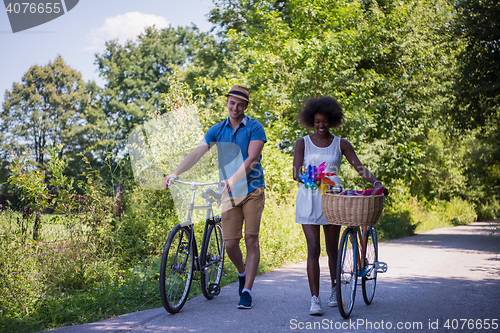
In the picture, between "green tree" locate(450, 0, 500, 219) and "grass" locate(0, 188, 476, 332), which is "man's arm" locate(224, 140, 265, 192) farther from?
"green tree" locate(450, 0, 500, 219)

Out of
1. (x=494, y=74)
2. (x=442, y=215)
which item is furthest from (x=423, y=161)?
(x=494, y=74)

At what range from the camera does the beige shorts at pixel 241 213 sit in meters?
4.87

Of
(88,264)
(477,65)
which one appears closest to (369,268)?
(88,264)

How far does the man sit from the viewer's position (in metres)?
4.84

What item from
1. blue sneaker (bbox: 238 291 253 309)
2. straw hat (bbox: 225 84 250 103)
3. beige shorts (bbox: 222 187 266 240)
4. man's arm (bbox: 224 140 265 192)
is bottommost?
blue sneaker (bbox: 238 291 253 309)

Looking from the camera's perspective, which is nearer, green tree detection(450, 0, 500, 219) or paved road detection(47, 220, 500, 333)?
paved road detection(47, 220, 500, 333)

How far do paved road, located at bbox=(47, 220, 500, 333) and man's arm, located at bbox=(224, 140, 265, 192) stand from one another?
4.40ft

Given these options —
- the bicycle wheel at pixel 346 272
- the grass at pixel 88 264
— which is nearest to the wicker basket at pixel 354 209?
the bicycle wheel at pixel 346 272

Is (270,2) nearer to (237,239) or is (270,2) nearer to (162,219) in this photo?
(162,219)

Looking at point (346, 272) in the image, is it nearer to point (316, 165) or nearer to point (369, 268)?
point (369, 268)

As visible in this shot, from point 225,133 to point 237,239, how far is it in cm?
118

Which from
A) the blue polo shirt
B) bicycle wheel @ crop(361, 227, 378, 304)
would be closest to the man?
the blue polo shirt

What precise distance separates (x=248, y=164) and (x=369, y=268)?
1803 mm

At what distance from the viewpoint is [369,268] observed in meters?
5.00
